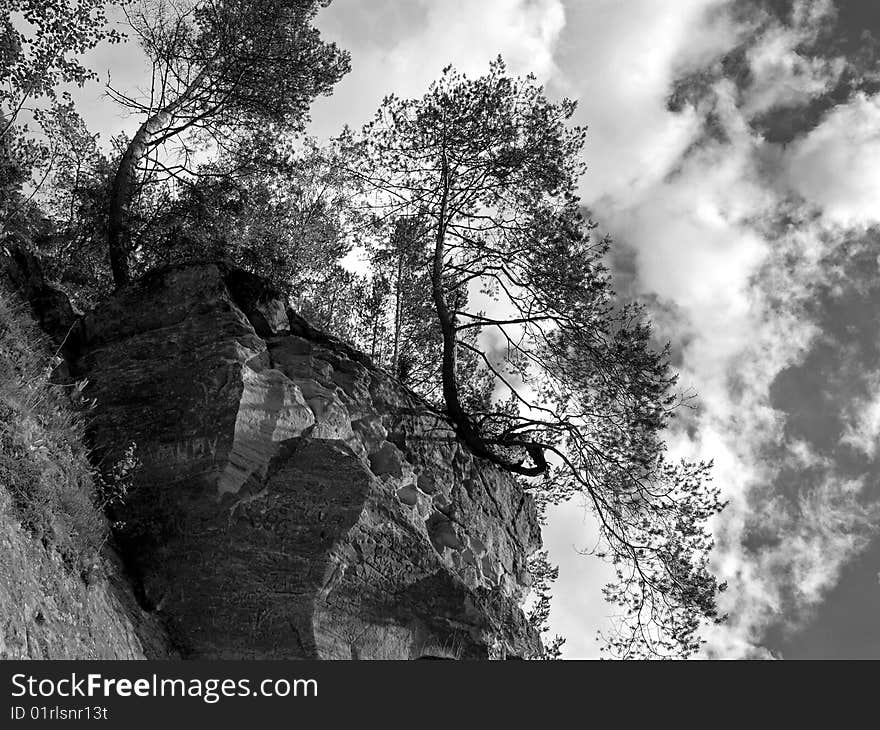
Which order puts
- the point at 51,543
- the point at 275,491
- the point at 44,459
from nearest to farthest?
the point at 51,543, the point at 44,459, the point at 275,491

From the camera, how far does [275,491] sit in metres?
10.6

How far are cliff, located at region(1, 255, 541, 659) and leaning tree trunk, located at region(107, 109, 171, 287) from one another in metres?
3.72

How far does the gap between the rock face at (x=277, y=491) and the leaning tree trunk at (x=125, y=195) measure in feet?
12.3

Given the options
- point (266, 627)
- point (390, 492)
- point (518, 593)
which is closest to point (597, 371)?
point (518, 593)

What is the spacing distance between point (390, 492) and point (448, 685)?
417cm

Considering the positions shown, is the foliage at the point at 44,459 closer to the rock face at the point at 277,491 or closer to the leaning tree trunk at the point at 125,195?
the rock face at the point at 277,491

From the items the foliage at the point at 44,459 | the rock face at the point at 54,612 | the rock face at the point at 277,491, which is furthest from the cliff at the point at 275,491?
the foliage at the point at 44,459

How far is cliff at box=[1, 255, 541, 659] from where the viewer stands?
991 centimetres

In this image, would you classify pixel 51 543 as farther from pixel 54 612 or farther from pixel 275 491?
pixel 275 491

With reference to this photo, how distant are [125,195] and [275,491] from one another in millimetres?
9798

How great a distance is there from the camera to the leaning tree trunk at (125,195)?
54.5 ft

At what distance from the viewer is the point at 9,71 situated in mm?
14852

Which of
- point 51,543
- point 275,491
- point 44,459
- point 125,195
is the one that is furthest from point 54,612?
point 125,195

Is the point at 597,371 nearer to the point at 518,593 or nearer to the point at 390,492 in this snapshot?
the point at 518,593
